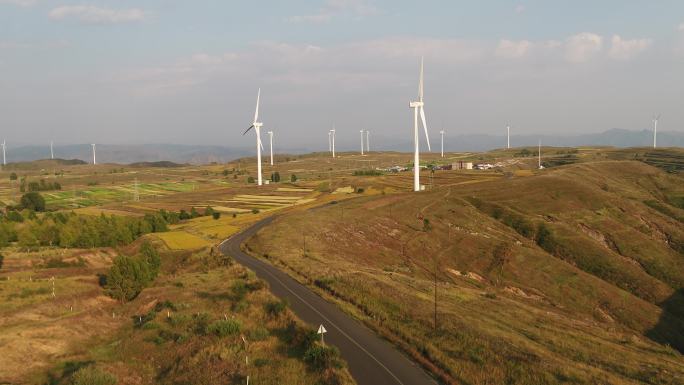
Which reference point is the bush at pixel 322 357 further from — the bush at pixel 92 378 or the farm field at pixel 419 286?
the bush at pixel 92 378

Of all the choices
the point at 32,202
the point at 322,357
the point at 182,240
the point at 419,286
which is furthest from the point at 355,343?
the point at 32,202

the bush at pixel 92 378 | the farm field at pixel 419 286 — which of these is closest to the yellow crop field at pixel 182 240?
the farm field at pixel 419 286

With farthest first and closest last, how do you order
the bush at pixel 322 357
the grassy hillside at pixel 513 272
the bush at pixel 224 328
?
the bush at pixel 224 328, the grassy hillside at pixel 513 272, the bush at pixel 322 357

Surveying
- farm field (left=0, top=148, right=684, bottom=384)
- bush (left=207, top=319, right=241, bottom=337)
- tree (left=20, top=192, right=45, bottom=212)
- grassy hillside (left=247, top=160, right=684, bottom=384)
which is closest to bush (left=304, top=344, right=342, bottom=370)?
farm field (left=0, top=148, right=684, bottom=384)

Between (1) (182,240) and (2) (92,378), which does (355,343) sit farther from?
(1) (182,240)

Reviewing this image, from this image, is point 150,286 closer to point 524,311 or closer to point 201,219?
point 524,311
